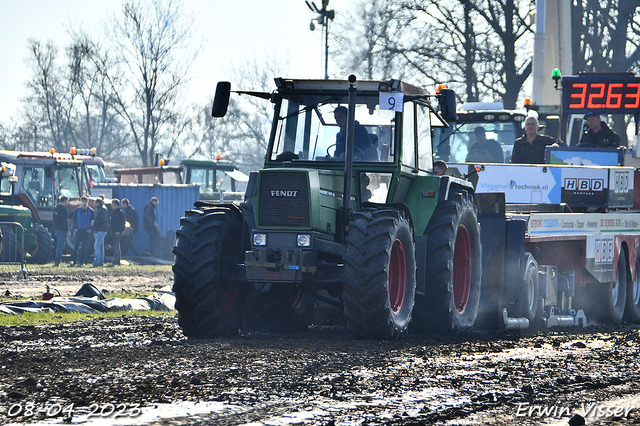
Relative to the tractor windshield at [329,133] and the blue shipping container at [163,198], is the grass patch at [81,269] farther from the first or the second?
the tractor windshield at [329,133]

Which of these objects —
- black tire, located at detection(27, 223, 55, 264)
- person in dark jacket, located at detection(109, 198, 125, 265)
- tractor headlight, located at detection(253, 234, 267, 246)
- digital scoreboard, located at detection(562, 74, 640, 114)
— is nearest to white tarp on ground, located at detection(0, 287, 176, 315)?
tractor headlight, located at detection(253, 234, 267, 246)

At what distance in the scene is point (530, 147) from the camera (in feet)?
48.4

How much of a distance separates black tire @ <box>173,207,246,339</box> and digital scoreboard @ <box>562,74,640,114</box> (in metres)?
8.85

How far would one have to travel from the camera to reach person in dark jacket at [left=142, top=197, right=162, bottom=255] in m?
27.1

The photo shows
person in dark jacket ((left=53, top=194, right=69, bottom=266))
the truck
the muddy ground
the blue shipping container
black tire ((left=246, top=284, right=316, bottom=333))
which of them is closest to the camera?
the muddy ground

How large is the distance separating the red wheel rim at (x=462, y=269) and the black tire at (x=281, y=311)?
1617mm

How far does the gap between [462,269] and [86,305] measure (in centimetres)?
557

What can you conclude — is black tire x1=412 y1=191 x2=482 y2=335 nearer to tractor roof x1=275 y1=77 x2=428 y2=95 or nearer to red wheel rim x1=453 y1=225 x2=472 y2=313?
red wheel rim x1=453 y1=225 x2=472 y2=313

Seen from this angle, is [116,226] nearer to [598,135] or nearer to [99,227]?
[99,227]

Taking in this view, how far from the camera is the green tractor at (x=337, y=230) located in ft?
27.8

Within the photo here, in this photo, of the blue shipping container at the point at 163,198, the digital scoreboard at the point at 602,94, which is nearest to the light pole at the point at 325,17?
the blue shipping container at the point at 163,198

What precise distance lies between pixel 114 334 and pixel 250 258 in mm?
1887

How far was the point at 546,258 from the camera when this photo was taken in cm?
1274

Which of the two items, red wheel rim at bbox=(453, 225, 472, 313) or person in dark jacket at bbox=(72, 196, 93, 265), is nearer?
red wheel rim at bbox=(453, 225, 472, 313)
